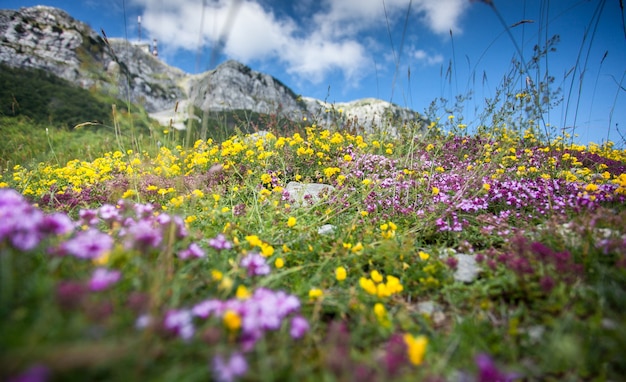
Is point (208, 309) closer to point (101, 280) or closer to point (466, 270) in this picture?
point (101, 280)

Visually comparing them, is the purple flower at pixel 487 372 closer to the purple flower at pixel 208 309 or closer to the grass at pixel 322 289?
the grass at pixel 322 289

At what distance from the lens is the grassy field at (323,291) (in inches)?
45.3

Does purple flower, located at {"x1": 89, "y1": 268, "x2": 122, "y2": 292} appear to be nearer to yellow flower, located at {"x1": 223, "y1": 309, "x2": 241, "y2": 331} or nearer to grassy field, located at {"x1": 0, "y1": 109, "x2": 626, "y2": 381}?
grassy field, located at {"x1": 0, "y1": 109, "x2": 626, "y2": 381}

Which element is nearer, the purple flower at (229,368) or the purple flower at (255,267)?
the purple flower at (229,368)

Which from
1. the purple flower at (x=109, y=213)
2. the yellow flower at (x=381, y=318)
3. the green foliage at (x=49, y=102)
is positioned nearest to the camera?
the yellow flower at (x=381, y=318)

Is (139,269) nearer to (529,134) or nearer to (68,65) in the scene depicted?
(529,134)

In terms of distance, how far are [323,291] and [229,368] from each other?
1.09 metres

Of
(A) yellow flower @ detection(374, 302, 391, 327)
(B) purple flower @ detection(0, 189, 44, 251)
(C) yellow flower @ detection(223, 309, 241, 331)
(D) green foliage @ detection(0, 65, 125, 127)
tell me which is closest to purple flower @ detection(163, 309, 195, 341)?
(C) yellow flower @ detection(223, 309, 241, 331)

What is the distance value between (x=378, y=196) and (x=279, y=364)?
112 inches

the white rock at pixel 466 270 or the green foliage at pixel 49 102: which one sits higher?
the green foliage at pixel 49 102

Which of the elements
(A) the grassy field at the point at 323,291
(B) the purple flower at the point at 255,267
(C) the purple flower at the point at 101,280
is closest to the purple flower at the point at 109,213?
(A) the grassy field at the point at 323,291

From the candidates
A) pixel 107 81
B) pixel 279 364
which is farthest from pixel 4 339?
pixel 107 81

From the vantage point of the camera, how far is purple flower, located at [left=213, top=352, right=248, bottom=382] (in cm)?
109

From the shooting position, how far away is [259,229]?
118 inches
